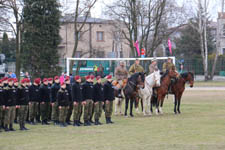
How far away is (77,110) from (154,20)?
113 ft

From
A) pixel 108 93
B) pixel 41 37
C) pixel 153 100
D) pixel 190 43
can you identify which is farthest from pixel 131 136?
pixel 190 43

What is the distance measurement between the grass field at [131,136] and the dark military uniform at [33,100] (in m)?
0.74

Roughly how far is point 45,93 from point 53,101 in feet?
2.35

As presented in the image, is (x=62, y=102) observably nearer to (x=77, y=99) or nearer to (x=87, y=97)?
(x=77, y=99)

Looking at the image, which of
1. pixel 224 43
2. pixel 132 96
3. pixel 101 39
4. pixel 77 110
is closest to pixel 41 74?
Result: pixel 132 96

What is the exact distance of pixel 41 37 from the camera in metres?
34.6

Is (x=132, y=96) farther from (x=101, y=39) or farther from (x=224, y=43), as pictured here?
(x=224, y=43)

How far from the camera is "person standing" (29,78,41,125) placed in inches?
629

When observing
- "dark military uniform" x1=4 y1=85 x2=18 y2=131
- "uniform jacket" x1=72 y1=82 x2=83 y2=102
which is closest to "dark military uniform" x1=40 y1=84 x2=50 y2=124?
"uniform jacket" x1=72 y1=82 x2=83 y2=102

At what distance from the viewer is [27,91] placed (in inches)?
576

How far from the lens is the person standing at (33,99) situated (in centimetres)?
1597

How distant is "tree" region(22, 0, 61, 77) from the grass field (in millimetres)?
18873

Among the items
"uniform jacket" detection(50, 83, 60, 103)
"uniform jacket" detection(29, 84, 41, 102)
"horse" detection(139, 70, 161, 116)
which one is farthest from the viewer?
"horse" detection(139, 70, 161, 116)

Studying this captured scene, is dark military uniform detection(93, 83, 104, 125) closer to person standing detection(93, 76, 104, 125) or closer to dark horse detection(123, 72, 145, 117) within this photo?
person standing detection(93, 76, 104, 125)
